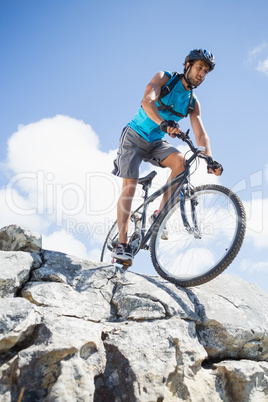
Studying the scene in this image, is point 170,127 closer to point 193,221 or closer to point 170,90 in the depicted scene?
point 170,90

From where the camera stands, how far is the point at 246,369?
3.25 m

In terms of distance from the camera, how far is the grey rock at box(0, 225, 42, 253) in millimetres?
4191

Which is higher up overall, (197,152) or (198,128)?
(198,128)

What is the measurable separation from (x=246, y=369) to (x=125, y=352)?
1270 millimetres

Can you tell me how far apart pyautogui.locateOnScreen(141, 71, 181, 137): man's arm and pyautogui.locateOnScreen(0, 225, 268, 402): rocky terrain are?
176cm

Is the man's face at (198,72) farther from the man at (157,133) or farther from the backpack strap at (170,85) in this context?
the backpack strap at (170,85)

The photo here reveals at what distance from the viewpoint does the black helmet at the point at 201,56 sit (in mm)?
4301

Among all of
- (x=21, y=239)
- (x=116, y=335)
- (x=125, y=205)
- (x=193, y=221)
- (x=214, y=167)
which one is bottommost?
(x=116, y=335)

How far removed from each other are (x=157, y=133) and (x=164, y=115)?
26cm

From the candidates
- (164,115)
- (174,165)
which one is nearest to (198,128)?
(164,115)

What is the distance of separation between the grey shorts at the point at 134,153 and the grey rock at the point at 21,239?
134 centimetres

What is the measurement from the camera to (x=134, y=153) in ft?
15.1

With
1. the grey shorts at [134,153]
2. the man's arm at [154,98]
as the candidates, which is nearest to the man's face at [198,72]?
the man's arm at [154,98]

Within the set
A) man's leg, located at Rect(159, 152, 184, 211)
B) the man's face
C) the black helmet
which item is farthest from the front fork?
the black helmet
